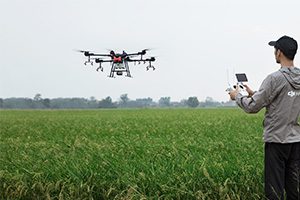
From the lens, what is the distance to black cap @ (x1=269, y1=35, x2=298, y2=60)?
3170 millimetres

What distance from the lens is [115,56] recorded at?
3.45 meters

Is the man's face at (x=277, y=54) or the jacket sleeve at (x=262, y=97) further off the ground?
the man's face at (x=277, y=54)

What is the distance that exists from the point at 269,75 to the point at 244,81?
249mm

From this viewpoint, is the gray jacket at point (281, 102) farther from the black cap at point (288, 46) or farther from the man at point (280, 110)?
the black cap at point (288, 46)

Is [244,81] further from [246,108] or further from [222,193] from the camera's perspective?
[222,193]

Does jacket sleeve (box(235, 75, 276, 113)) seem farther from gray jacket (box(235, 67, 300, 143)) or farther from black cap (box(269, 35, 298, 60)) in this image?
black cap (box(269, 35, 298, 60))

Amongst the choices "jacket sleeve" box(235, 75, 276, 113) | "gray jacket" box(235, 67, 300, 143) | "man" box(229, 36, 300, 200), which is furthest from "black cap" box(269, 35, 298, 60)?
"jacket sleeve" box(235, 75, 276, 113)

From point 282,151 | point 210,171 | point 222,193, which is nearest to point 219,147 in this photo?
point 210,171

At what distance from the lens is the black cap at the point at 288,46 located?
3170 millimetres

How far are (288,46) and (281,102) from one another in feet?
1.83

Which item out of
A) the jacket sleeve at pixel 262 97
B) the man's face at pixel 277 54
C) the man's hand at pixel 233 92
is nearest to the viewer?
the jacket sleeve at pixel 262 97

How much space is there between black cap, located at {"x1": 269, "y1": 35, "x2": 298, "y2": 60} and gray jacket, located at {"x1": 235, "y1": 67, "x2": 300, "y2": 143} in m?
0.15

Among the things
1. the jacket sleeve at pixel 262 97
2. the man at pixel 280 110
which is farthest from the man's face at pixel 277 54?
the jacket sleeve at pixel 262 97

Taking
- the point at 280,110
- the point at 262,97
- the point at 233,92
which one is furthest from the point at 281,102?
the point at 233,92
